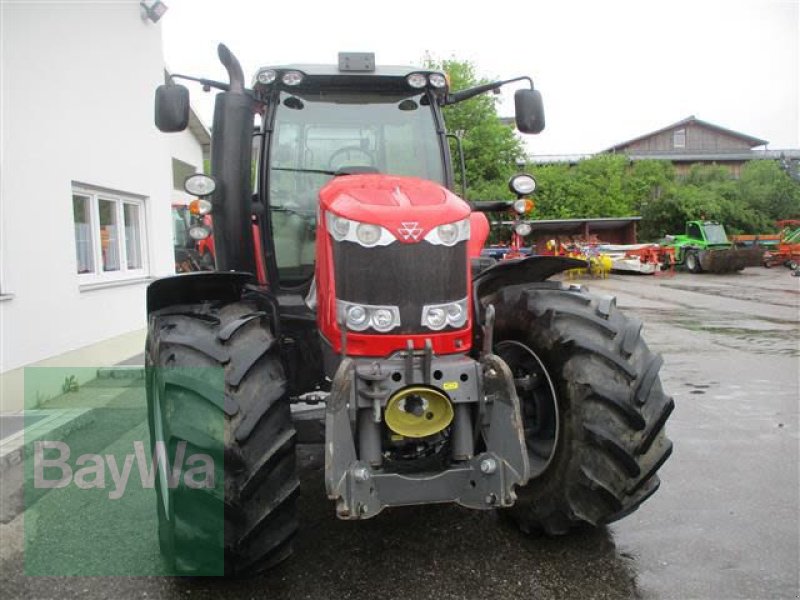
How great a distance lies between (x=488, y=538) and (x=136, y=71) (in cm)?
821

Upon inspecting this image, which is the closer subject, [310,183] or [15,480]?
[310,183]

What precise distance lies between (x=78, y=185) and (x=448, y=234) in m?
6.16

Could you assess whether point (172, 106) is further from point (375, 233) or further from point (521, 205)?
point (521, 205)

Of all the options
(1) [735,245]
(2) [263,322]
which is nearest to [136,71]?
(2) [263,322]

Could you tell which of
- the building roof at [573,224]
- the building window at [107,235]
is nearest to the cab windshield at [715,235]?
the building roof at [573,224]

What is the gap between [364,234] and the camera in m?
2.75

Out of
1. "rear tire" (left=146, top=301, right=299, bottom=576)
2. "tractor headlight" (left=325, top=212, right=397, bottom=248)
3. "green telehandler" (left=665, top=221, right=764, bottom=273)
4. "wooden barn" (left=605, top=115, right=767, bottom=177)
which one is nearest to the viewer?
"rear tire" (left=146, top=301, right=299, bottom=576)

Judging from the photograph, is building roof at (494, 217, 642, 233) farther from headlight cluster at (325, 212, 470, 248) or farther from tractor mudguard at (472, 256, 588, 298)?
headlight cluster at (325, 212, 470, 248)

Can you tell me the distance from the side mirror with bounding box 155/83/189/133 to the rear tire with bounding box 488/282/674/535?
2.07m

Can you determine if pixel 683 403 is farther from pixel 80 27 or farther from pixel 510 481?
pixel 80 27

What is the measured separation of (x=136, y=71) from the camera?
356 inches

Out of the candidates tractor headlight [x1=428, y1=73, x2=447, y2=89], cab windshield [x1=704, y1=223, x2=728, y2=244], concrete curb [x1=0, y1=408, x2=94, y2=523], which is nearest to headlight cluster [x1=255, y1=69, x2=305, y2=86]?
tractor headlight [x1=428, y1=73, x2=447, y2=89]

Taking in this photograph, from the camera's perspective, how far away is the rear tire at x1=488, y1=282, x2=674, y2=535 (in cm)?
287

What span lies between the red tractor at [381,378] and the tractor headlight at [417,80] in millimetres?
14
